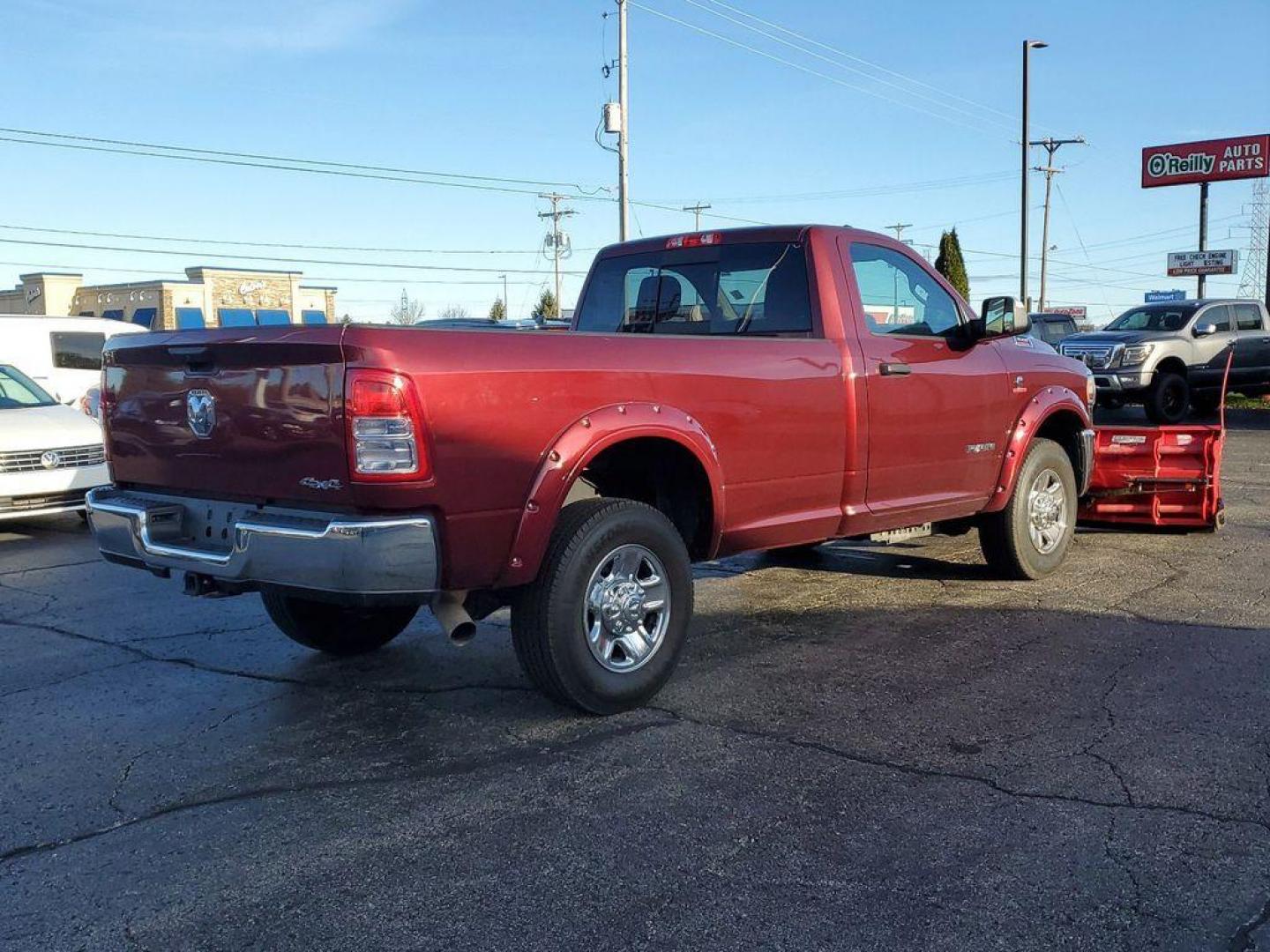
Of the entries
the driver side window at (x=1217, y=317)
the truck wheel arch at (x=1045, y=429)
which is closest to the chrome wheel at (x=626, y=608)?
the truck wheel arch at (x=1045, y=429)

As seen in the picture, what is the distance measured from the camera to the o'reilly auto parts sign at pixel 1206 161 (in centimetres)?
3356

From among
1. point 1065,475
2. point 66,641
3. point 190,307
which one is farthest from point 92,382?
point 190,307

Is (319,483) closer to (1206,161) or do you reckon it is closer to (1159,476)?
(1159,476)

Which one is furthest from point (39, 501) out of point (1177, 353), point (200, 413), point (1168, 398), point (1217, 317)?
point (1217, 317)

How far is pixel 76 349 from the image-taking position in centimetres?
1439

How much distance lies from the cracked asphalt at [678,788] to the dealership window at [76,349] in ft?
28.7

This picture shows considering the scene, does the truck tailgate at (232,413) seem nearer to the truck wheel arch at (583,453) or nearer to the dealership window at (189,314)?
the truck wheel arch at (583,453)

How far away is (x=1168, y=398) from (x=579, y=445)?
53.8ft

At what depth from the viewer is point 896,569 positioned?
776cm

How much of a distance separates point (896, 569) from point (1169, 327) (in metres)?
13.4

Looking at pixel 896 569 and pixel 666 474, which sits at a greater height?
pixel 666 474

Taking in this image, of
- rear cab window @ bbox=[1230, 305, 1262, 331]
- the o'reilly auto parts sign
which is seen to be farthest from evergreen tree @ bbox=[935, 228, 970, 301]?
rear cab window @ bbox=[1230, 305, 1262, 331]

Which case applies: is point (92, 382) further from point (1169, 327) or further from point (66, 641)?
point (1169, 327)

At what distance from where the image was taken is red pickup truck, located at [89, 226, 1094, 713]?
4016 millimetres
